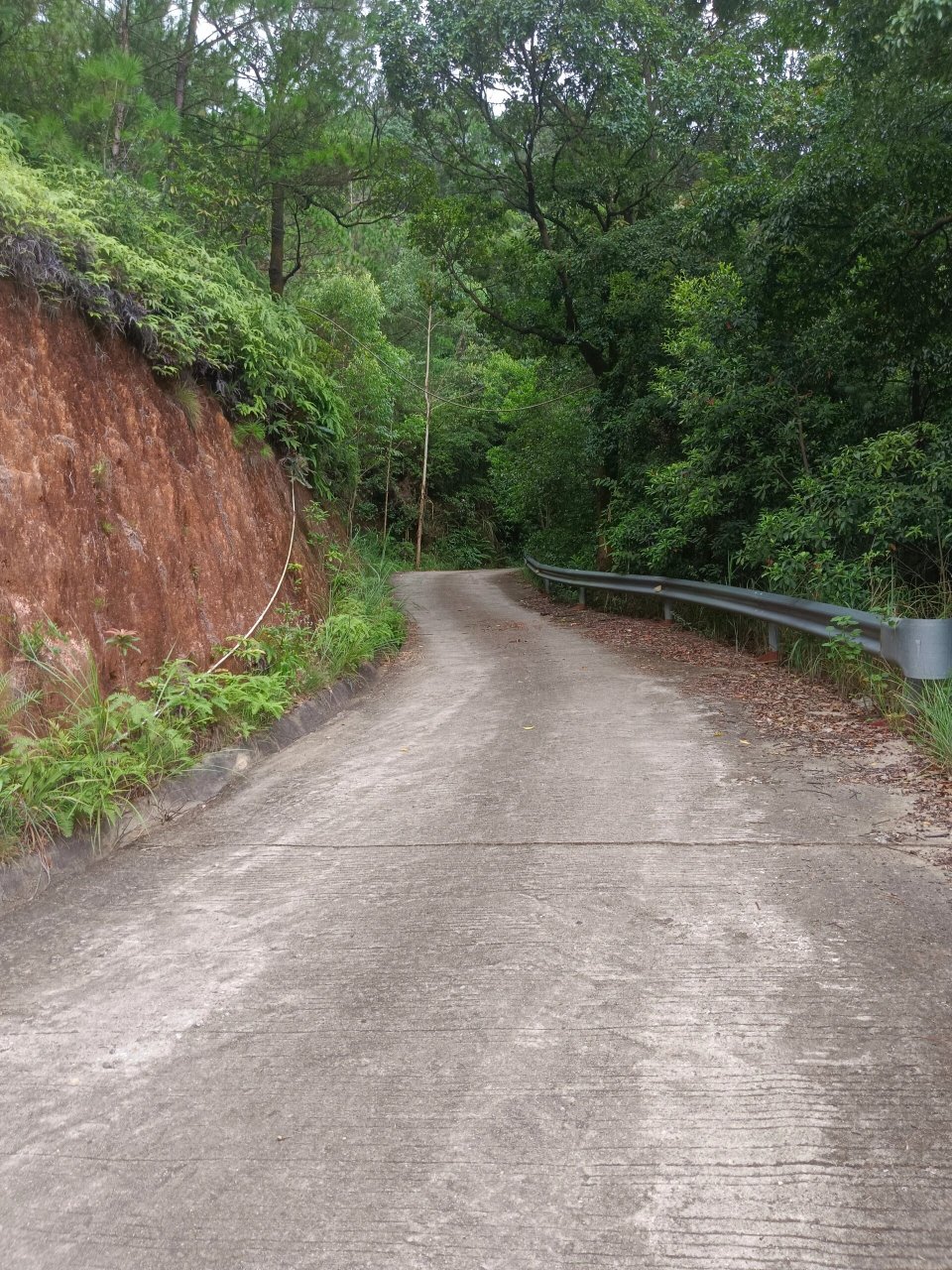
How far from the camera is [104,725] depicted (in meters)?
5.51

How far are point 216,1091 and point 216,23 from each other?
1291cm

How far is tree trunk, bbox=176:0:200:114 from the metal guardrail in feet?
29.3

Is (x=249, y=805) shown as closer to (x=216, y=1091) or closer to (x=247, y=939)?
(x=247, y=939)

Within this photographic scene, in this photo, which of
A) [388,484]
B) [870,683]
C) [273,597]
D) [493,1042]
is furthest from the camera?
[388,484]

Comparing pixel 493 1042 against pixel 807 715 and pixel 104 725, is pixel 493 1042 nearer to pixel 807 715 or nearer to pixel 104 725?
pixel 104 725

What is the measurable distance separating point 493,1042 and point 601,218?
19411mm

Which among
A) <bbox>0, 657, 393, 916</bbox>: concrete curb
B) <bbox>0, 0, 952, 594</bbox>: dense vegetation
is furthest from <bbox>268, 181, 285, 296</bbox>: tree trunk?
<bbox>0, 657, 393, 916</bbox>: concrete curb

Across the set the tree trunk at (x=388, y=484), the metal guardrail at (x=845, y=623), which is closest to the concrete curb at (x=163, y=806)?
the metal guardrail at (x=845, y=623)

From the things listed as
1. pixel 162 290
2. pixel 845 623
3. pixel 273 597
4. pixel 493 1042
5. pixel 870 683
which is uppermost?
pixel 162 290

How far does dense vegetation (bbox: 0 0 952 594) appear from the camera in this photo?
8.48 m

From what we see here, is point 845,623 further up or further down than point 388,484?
further down

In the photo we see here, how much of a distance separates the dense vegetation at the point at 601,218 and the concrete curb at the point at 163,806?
3149 mm

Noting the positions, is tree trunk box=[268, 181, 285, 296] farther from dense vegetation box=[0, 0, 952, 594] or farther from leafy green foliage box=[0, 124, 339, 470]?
leafy green foliage box=[0, 124, 339, 470]

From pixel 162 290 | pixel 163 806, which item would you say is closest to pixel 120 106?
pixel 162 290
